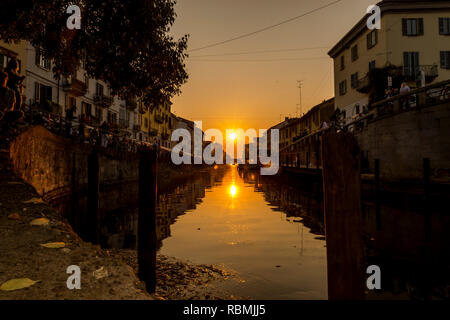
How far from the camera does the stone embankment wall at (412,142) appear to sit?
38.6 ft

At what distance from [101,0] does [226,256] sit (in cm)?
826

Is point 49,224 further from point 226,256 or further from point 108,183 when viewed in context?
point 108,183

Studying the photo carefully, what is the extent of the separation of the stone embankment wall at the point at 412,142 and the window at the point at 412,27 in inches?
671

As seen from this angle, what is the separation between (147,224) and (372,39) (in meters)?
31.6

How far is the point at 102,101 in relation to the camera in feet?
115

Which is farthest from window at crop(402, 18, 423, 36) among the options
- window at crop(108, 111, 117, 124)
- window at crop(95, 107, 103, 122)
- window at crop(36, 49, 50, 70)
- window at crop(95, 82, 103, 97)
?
window at crop(108, 111, 117, 124)

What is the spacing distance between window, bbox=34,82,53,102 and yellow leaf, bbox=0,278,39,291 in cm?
2556

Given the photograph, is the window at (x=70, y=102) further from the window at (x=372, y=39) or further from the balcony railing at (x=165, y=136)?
the balcony railing at (x=165, y=136)

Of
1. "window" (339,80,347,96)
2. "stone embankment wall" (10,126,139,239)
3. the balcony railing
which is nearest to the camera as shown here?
"stone embankment wall" (10,126,139,239)

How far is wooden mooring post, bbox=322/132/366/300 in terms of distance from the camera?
283cm

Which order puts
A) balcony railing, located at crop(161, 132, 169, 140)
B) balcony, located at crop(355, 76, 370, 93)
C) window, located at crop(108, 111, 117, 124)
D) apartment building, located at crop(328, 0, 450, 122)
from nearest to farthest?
apartment building, located at crop(328, 0, 450, 122)
balcony, located at crop(355, 76, 370, 93)
window, located at crop(108, 111, 117, 124)
balcony railing, located at crop(161, 132, 169, 140)

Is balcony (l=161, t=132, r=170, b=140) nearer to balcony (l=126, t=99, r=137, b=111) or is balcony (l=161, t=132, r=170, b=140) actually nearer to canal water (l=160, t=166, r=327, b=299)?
balcony (l=126, t=99, r=137, b=111)

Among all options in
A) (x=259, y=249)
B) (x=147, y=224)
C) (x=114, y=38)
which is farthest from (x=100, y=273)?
(x=114, y=38)

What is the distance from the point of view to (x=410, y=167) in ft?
43.3
